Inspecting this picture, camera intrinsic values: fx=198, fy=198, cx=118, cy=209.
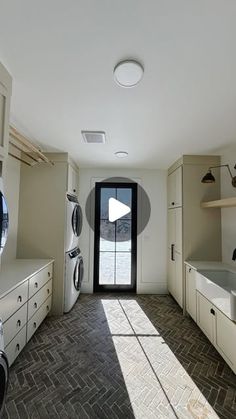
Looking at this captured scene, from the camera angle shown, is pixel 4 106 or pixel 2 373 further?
pixel 4 106

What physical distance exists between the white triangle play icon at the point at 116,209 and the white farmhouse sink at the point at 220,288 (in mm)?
1937

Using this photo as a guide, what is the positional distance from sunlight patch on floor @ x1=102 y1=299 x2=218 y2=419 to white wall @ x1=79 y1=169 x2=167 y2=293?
121cm

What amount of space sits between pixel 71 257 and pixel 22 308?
3.95 ft

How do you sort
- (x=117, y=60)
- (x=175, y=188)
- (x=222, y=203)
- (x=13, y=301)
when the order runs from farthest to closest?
(x=175, y=188) → (x=222, y=203) → (x=13, y=301) → (x=117, y=60)

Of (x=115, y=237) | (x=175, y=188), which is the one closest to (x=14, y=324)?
(x=115, y=237)

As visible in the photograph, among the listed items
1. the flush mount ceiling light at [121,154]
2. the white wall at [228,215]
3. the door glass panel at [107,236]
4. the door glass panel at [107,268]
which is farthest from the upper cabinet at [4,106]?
the door glass panel at [107,268]

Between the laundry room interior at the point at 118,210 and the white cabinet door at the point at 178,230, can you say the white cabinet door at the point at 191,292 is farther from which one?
the white cabinet door at the point at 178,230

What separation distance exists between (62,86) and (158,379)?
8.92 feet

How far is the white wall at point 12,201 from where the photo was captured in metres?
2.83

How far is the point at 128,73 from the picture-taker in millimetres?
1371

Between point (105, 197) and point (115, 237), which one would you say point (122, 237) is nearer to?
point (115, 237)

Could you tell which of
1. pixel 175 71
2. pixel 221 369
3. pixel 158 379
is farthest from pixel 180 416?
pixel 175 71

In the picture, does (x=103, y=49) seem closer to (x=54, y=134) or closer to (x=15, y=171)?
(x=54, y=134)

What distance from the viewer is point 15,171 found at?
3.02 meters
